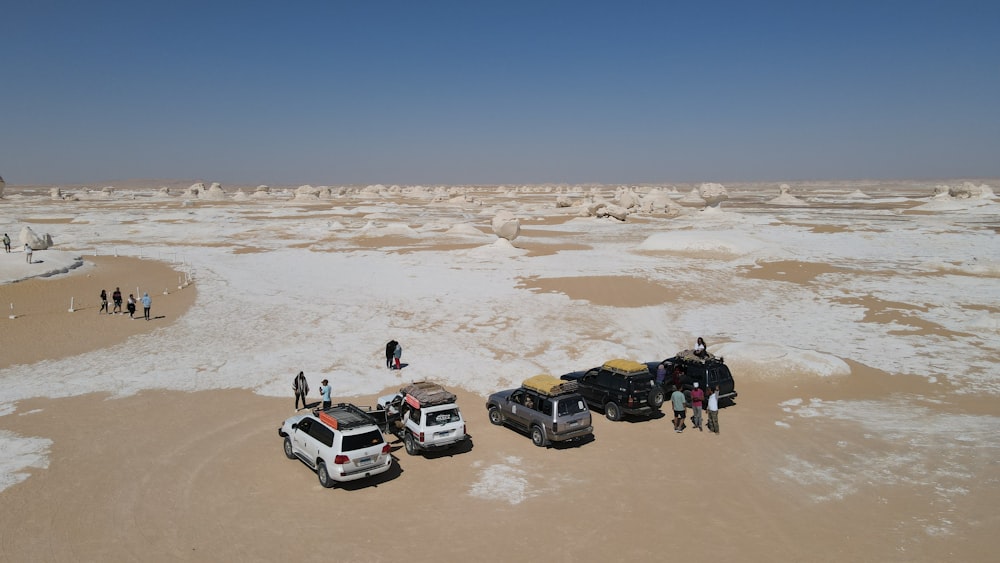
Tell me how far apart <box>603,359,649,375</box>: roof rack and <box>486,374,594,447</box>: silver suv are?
1.92m

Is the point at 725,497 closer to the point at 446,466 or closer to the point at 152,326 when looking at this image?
the point at 446,466

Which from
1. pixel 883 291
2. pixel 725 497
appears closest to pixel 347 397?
pixel 725 497

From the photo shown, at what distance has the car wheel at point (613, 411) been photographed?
15859mm

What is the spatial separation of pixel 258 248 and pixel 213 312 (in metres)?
25.8

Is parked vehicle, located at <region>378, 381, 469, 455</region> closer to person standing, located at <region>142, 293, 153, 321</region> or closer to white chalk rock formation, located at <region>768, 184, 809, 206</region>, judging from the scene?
person standing, located at <region>142, 293, 153, 321</region>

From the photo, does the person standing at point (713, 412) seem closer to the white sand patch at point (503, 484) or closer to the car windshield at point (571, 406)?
the car windshield at point (571, 406)

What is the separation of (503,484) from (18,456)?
1083 centimetres

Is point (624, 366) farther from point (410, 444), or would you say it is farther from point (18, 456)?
point (18, 456)

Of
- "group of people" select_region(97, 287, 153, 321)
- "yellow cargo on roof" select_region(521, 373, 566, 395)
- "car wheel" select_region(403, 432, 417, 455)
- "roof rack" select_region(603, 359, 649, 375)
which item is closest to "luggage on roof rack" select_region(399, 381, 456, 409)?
"car wheel" select_region(403, 432, 417, 455)

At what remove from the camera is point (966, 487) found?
11.8m

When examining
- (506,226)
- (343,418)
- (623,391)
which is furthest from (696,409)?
(506,226)

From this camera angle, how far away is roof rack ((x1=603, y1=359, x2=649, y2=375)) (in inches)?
637

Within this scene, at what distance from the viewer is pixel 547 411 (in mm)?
14055

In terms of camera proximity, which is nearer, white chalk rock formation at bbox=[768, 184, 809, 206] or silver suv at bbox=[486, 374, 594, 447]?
silver suv at bbox=[486, 374, 594, 447]
